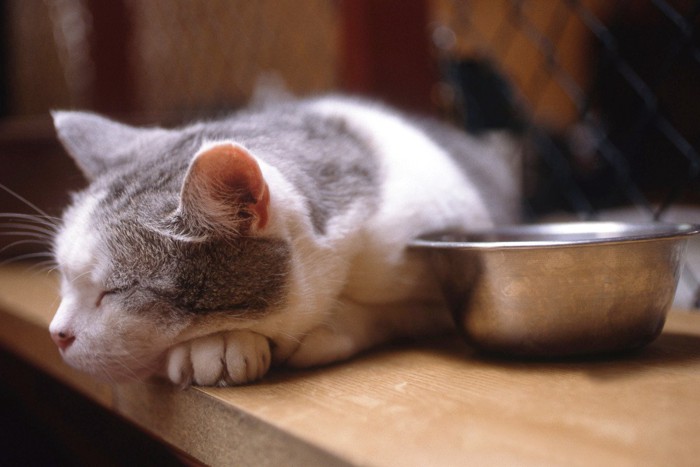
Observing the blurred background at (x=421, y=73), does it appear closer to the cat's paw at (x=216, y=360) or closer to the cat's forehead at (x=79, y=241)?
the cat's forehead at (x=79, y=241)

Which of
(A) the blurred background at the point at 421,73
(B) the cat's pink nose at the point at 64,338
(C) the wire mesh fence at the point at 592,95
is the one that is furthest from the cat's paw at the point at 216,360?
(C) the wire mesh fence at the point at 592,95

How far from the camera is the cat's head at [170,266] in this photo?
645 millimetres

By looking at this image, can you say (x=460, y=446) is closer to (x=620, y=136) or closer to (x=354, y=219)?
(x=354, y=219)

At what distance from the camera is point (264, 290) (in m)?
0.70

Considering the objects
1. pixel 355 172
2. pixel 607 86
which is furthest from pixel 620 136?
pixel 355 172

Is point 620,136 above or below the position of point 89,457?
above

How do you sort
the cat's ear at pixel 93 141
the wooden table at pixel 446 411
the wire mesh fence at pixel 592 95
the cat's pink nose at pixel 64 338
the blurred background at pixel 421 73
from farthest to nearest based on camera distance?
the blurred background at pixel 421 73, the wire mesh fence at pixel 592 95, the cat's ear at pixel 93 141, the cat's pink nose at pixel 64 338, the wooden table at pixel 446 411

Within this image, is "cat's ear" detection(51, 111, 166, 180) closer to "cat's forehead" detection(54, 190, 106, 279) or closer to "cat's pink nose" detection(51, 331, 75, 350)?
"cat's forehead" detection(54, 190, 106, 279)

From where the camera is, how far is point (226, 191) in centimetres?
64

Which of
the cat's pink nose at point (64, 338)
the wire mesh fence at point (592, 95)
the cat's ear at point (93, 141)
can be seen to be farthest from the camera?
the wire mesh fence at point (592, 95)

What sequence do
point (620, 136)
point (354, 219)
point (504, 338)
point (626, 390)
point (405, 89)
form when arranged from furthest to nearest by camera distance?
1. point (620, 136)
2. point (405, 89)
3. point (354, 219)
4. point (504, 338)
5. point (626, 390)

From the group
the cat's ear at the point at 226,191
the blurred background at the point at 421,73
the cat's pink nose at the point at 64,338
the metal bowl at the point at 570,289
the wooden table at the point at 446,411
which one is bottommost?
the wooden table at the point at 446,411

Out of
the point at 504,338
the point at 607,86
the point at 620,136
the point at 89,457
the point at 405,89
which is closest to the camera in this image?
the point at 504,338

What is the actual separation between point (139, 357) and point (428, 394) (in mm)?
352
